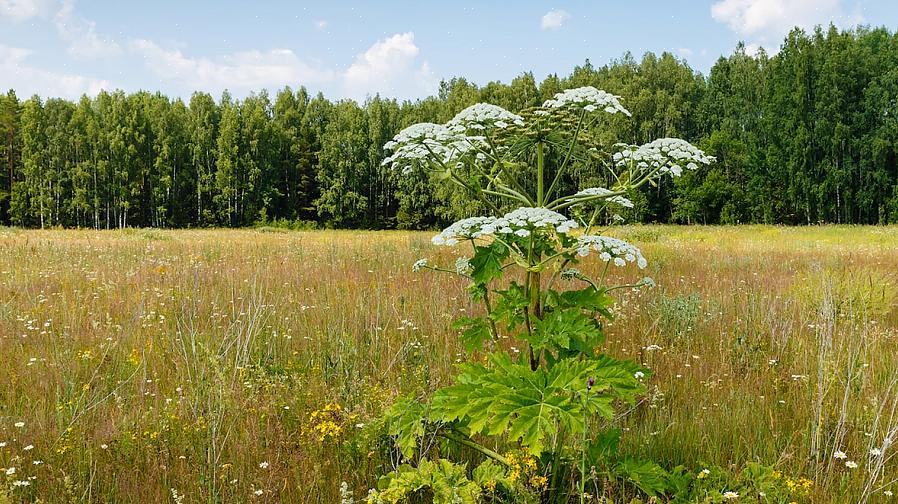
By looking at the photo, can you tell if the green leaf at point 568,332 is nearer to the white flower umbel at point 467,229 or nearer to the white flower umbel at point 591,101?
the white flower umbel at point 467,229

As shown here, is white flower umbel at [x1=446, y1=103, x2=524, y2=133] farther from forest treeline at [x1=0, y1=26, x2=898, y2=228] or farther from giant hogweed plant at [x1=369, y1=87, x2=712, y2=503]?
forest treeline at [x1=0, y1=26, x2=898, y2=228]

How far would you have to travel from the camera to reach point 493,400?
198cm

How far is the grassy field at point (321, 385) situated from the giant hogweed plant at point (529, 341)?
0.49m

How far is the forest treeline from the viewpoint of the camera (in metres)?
41.6

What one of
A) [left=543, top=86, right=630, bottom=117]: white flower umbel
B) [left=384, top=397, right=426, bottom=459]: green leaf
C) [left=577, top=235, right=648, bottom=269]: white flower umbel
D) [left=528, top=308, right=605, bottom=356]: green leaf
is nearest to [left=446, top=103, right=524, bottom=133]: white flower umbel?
[left=543, top=86, right=630, bottom=117]: white flower umbel

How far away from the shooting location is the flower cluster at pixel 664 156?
2.81 meters

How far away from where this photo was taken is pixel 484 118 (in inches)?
106

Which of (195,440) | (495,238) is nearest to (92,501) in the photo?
(195,440)

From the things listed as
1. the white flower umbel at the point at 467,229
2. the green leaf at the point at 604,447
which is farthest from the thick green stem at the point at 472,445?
→ the white flower umbel at the point at 467,229

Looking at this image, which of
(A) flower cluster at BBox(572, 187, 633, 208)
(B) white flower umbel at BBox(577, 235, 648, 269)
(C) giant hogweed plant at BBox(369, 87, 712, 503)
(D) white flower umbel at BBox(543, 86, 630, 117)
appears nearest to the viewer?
(C) giant hogweed plant at BBox(369, 87, 712, 503)

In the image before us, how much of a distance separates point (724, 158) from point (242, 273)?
48807 millimetres

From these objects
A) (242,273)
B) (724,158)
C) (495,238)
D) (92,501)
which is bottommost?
(92,501)

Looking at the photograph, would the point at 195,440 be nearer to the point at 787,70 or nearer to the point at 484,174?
the point at 484,174

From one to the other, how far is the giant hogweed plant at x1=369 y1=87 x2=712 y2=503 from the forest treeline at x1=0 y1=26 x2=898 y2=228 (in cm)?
3755
